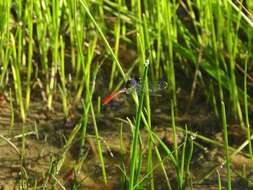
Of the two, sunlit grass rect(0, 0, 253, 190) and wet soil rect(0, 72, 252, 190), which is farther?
sunlit grass rect(0, 0, 253, 190)

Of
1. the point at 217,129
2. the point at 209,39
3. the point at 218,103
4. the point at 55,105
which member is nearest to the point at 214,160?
the point at 217,129

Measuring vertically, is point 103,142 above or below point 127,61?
below

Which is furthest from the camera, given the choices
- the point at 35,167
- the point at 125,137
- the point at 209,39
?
the point at 209,39

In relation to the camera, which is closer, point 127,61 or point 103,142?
point 103,142

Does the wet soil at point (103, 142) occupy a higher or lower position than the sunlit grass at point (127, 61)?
lower

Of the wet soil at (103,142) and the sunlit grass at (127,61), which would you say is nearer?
the wet soil at (103,142)

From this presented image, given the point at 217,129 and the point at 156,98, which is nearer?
the point at 217,129

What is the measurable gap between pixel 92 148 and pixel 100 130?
123 mm

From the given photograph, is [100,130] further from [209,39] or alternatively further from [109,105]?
[209,39]

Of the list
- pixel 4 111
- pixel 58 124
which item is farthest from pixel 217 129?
pixel 4 111

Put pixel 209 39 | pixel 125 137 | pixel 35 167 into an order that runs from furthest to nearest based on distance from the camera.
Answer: pixel 209 39 → pixel 125 137 → pixel 35 167

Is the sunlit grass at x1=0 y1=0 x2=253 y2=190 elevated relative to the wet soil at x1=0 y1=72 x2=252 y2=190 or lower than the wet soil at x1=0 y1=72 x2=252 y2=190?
elevated

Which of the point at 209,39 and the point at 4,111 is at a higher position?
the point at 209,39

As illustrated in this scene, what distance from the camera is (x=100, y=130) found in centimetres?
195
